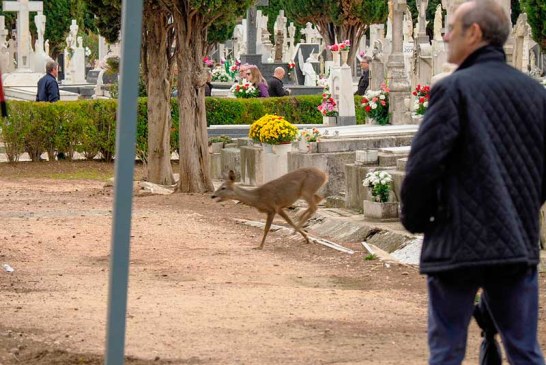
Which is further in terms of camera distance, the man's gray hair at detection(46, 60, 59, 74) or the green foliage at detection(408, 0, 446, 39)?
the green foliage at detection(408, 0, 446, 39)

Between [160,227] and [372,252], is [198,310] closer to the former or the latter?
[372,252]

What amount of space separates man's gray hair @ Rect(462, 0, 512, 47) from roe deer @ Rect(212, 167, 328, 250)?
827 centimetres

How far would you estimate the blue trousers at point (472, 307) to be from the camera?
5.19 metres

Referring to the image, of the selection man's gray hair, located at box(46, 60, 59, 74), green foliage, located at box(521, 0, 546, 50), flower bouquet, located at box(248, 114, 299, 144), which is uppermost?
green foliage, located at box(521, 0, 546, 50)

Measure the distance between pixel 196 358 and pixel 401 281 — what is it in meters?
4.05

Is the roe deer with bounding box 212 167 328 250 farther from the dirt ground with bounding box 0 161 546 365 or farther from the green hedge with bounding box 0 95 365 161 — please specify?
the green hedge with bounding box 0 95 365 161

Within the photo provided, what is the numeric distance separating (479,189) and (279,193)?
875 cm

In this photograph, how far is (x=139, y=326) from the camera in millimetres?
8672

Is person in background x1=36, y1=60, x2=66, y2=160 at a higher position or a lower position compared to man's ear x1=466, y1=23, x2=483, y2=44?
lower

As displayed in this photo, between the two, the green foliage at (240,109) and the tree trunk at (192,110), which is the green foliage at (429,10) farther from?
the tree trunk at (192,110)

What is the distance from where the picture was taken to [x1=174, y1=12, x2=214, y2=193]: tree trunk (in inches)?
750

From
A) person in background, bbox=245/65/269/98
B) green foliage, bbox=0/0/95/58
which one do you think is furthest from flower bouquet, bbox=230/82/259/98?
green foliage, bbox=0/0/95/58

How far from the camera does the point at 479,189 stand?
16.7ft

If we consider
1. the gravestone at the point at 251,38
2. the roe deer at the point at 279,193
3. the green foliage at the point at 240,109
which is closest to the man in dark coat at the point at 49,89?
the green foliage at the point at 240,109
